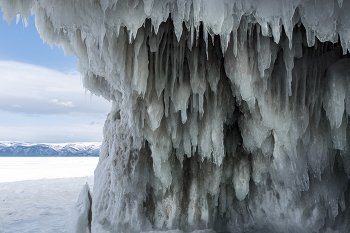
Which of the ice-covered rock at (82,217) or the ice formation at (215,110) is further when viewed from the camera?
the ice-covered rock at (82,217)

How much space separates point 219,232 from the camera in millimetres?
5828

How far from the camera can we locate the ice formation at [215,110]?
316cm

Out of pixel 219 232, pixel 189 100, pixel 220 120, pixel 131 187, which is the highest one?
Result: pixel 189 100

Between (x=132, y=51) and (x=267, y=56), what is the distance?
7.02 ft

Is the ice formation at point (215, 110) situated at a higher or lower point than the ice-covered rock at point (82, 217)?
higher

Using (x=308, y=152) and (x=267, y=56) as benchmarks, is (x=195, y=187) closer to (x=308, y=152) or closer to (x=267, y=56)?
(x=308, y=152)

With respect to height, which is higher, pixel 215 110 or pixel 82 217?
pixel 215 110

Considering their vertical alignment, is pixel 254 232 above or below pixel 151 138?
below

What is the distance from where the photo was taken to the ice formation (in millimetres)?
3156

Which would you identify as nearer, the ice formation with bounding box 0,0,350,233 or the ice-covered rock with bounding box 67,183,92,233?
the ice formation with bounding box 0,0,350,233

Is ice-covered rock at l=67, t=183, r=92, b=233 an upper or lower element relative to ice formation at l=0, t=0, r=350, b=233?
lower

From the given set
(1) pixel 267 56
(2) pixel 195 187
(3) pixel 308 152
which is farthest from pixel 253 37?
(2) pixel 195 187

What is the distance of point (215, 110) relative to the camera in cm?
480

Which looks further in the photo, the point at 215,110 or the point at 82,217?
the point at 82,217
